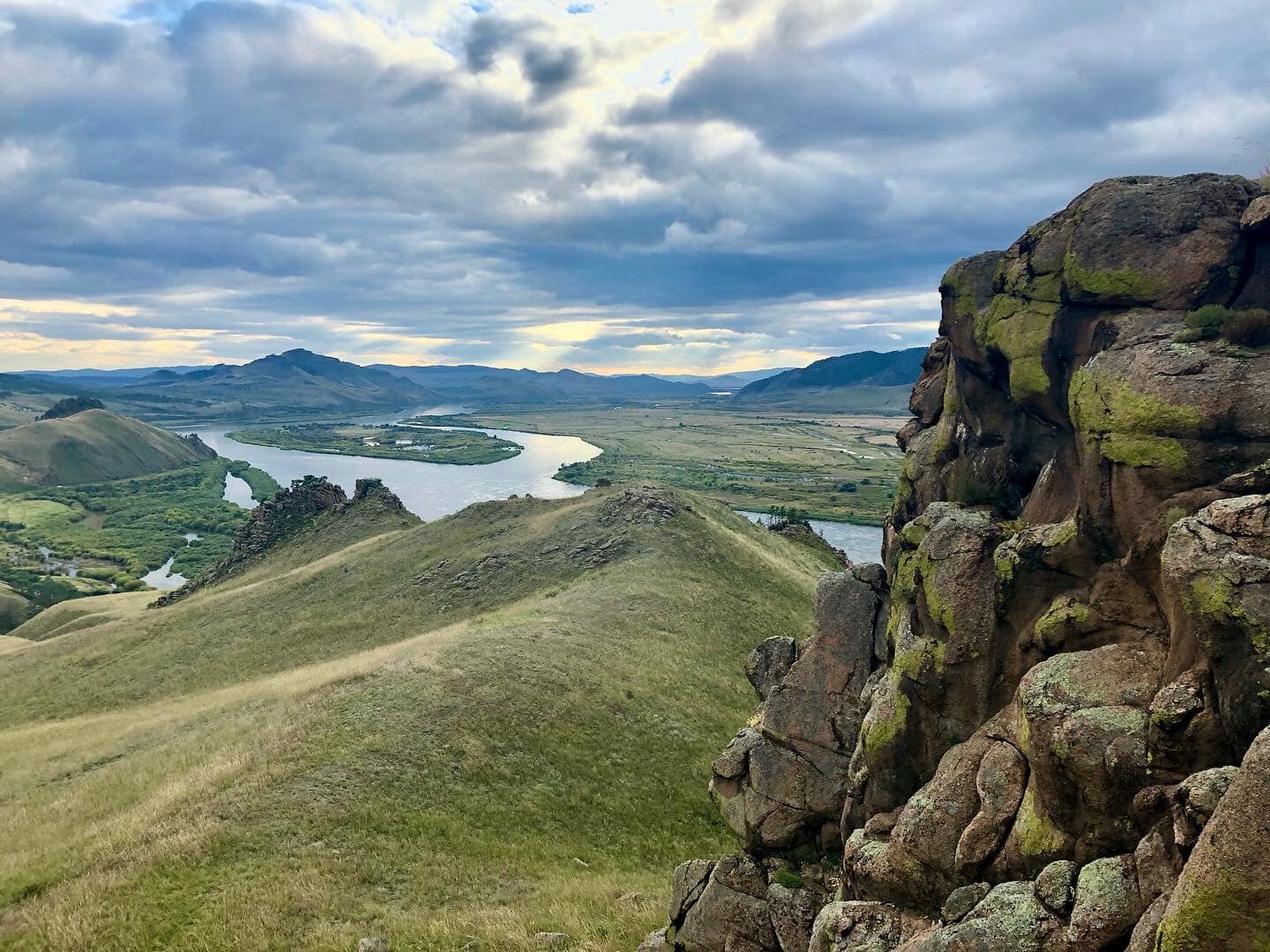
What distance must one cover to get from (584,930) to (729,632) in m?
38.9

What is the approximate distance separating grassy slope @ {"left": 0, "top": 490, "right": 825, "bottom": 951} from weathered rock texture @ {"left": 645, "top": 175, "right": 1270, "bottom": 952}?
29.7 ft

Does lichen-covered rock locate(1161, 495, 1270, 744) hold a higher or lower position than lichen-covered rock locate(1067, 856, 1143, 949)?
higher

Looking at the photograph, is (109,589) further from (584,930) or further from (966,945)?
(966,945)

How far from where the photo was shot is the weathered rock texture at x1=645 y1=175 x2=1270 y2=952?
1315 centimetres

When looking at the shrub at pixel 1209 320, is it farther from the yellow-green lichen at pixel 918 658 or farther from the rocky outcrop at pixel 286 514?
Answer: the rocky outcrop at pixel 286 514

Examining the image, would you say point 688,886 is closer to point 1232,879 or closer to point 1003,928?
point 1003,928

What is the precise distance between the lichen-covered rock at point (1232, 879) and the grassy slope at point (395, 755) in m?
18.2

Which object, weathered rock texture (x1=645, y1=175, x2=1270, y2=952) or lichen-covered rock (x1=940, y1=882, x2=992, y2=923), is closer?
weathered rock texture (x1=645, y1=175, x2=1270, y2=952)

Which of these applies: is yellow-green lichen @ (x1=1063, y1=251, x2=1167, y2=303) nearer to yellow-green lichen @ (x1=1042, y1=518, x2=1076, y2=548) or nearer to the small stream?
yellow-green lichen @ (x1=1042, y1=518, x2=1076, y2=548)

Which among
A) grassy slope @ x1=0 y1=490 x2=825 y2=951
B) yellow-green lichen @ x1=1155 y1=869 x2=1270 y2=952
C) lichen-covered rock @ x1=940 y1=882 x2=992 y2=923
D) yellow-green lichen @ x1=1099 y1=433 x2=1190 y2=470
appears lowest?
grassy slope @ x1=0 y1=490 x2=825 y2=951

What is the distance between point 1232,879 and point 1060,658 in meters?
7.16

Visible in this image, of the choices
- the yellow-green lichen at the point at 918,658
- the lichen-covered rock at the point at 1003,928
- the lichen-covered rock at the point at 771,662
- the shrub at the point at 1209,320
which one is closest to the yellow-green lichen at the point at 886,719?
the yellow-green lichen at the point at 918,658

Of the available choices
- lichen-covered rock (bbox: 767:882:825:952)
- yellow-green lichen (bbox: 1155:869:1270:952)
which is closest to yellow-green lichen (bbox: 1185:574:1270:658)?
yellow-green lichen (bbox: 1155:869:1270:952)

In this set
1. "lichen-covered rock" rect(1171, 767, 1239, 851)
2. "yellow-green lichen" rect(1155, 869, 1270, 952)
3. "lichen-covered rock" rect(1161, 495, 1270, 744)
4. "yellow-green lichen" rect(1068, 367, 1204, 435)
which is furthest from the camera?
"yellow-green lichen" rect(1068, 367, 1204, 435)
